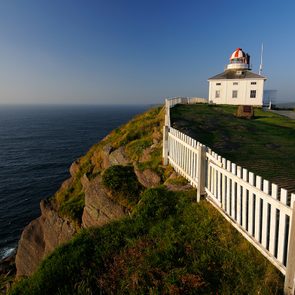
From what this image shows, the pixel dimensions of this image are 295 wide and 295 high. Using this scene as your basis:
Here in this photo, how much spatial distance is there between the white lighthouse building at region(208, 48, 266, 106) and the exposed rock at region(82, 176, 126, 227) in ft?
109

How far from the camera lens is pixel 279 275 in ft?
13.9

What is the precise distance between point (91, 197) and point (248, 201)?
294 inches

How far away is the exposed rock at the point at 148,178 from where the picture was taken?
33.7ft

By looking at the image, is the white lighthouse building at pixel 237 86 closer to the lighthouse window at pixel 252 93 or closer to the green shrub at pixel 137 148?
the lighthouse window at pixel 252 93

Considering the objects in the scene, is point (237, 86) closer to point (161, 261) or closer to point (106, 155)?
point (106, 155)

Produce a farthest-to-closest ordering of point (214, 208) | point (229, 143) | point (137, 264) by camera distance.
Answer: point (229, 143)
point (214, 208)
point (137, 264)

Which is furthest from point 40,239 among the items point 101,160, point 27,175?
point 27,175

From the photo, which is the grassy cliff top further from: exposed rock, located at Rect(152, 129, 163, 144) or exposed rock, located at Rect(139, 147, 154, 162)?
exposed rock, located at Rect(152, 129, 163, 144)

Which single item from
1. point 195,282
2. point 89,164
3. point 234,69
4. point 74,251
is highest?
point 234,69

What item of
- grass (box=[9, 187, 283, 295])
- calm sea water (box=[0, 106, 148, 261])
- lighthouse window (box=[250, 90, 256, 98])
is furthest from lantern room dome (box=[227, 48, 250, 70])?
grass (box=[9, 187, 283, 295])

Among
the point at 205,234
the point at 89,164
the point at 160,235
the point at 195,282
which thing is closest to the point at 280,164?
the point at 205,234

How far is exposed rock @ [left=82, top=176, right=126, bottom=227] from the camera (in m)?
9.73

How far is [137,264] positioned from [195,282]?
4.19 feet

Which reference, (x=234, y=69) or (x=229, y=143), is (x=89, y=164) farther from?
(x=234, y=69)
